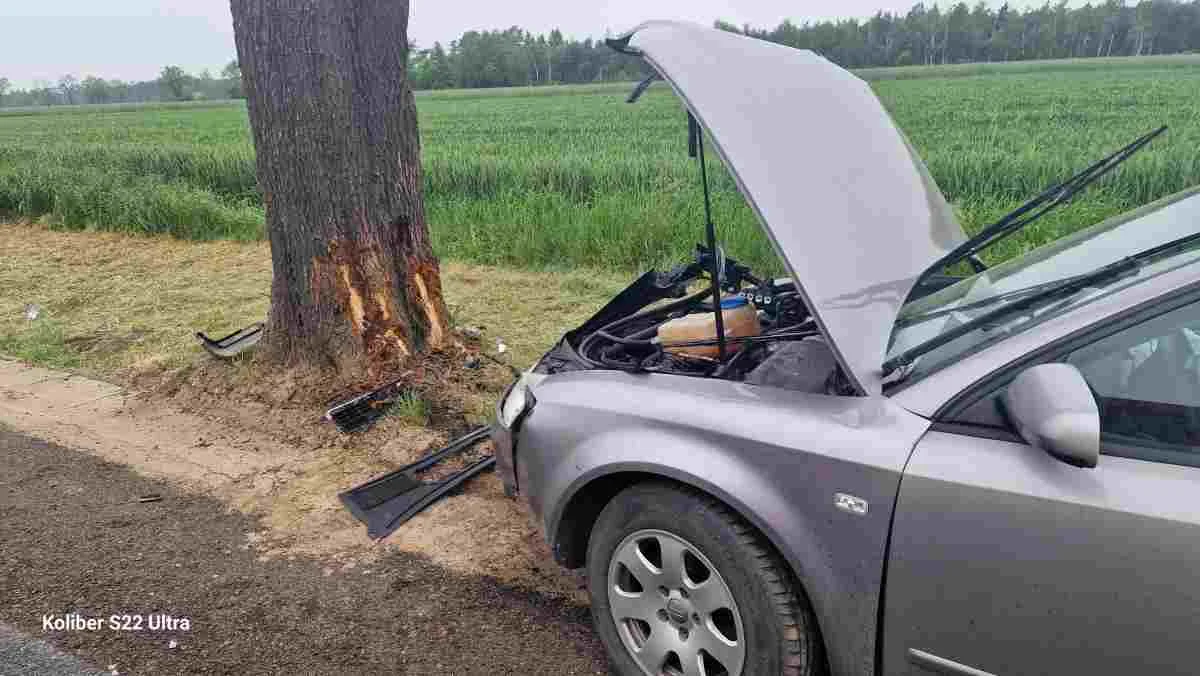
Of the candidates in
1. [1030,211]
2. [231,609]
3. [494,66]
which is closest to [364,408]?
[231,609]

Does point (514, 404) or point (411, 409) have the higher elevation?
point (514, 404)

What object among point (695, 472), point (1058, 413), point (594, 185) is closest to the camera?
point (1058, 413)

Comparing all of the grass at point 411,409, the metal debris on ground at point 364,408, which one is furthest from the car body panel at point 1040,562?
the metal debris on ground at point 364,408

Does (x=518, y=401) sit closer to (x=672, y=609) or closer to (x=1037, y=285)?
(x=672, y=609)

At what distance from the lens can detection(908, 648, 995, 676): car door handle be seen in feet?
6.31

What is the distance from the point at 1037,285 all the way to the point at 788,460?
2.92 feet

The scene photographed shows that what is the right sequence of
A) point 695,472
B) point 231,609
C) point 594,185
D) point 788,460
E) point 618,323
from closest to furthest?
point 788,460
point 695,472
point 231,609
point 618,323
point 594,185

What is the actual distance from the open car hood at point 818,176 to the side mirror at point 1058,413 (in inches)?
16.3

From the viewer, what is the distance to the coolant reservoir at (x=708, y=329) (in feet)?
9.77

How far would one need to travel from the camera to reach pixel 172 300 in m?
7.96

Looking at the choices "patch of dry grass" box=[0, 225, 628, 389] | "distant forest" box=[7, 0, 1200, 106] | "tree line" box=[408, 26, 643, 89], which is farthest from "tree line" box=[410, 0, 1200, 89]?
"patch of dry grass" box=[0, 225, 628, 389]

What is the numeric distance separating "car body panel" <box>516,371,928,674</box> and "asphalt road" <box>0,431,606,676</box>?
0.67 m

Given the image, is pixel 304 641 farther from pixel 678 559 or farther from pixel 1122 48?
pixel 1122 48

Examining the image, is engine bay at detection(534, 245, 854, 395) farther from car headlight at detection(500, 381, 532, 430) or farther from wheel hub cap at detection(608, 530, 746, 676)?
wheel hub cap at detection(608, 530, 746, 676)
